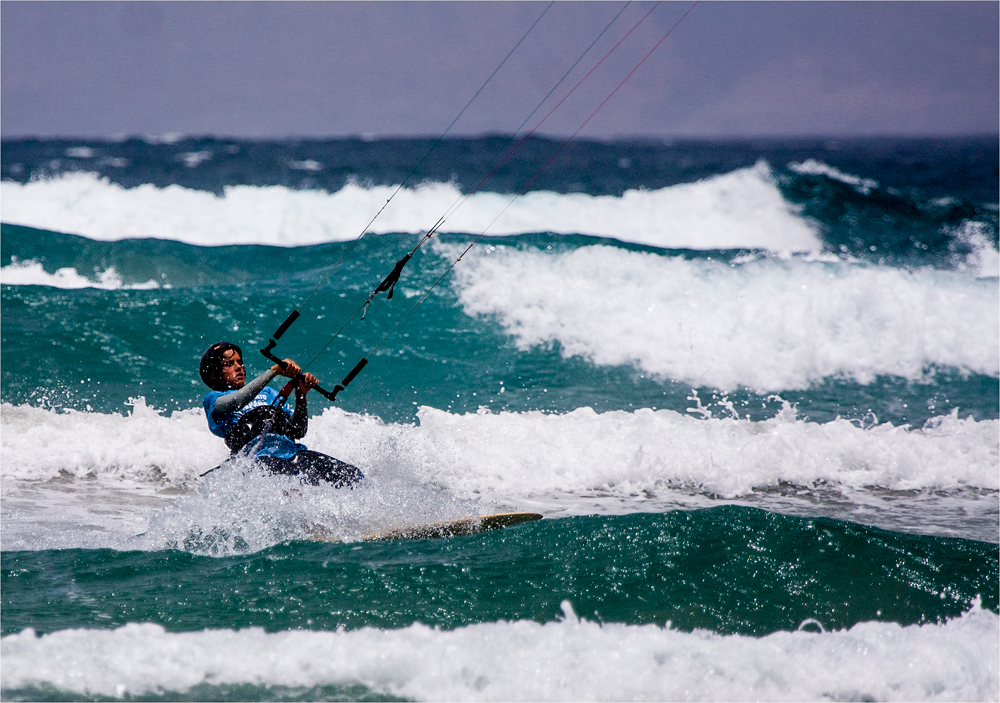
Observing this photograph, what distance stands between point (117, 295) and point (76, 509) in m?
4.84

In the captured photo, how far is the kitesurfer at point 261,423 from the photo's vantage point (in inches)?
166

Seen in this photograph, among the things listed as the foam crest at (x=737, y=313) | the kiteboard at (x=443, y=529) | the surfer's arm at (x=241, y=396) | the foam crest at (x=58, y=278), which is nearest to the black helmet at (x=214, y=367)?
the surfer's arm at (x=241, y=396)

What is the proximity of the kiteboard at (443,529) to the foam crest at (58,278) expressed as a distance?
666cm

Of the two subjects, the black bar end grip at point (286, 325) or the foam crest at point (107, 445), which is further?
the foam crest at point (107, 445)

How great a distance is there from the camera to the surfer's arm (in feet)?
13.1

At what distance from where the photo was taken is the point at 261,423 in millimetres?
4398

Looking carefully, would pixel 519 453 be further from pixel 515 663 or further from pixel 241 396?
pixel 515 663

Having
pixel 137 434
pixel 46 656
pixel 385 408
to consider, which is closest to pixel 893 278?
pixel 385 408

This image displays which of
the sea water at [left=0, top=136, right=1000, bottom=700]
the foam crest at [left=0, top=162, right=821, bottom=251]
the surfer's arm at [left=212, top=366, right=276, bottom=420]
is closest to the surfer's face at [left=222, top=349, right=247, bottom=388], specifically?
the surfer's arm at [left=212, top=366, right=276, bottom=420]

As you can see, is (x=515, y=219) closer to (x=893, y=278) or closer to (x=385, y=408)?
(x=893, y=278)

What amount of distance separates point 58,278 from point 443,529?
25.6 ft

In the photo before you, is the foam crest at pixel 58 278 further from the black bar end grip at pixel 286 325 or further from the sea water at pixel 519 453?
the black bar end grip at pixel 286 325

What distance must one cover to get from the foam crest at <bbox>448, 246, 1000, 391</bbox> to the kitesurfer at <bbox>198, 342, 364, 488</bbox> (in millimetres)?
4864

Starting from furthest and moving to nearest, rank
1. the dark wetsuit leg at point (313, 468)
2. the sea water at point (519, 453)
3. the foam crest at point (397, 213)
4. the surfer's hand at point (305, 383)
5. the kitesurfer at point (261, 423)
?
the foam crest at point (397, 213)
the dark wetsuit leg at point (313, 468)
the kitesurfer at point (261, 423)
the surfer's hand at point (305, 383)
the sea water at point (519, 453)
